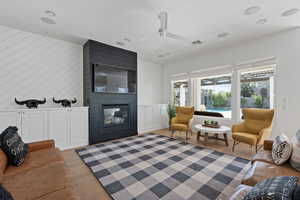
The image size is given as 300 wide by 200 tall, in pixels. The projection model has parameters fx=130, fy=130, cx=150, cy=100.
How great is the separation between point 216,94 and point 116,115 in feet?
11.4

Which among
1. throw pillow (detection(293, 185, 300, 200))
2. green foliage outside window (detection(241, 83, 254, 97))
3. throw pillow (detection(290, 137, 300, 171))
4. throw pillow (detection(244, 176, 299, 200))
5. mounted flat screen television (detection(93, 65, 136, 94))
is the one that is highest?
mounted flat screen television (detection(93, 65, 136, 94))

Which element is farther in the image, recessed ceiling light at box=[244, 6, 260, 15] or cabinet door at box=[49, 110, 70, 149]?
cabinet door at box=[49, 110, 70, 149]

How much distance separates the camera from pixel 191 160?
2.59 m

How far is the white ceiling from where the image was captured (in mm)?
2148

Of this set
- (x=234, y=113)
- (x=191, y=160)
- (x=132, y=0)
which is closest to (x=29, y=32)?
(x=132, y=0)

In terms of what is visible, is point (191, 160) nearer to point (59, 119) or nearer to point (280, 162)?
point (280, 162)

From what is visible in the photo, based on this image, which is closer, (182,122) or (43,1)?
(43,1)

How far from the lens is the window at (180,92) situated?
211 inches

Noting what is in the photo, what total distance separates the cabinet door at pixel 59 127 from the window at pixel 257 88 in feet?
16.1

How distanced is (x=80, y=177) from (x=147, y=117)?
10.3 feet

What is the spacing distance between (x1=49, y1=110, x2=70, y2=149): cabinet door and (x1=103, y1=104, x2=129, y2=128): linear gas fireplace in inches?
→ 39.5

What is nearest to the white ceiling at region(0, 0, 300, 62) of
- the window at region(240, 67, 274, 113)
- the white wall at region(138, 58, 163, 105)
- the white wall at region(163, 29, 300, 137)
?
the white wall at region(163, 29, 300, 137)

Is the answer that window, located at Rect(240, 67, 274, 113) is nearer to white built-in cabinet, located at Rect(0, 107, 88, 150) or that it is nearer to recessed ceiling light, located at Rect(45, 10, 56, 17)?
white built-in cabinet, located at Rect(0, 107, 88, 150)

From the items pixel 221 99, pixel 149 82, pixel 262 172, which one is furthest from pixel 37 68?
pixel 221 99
